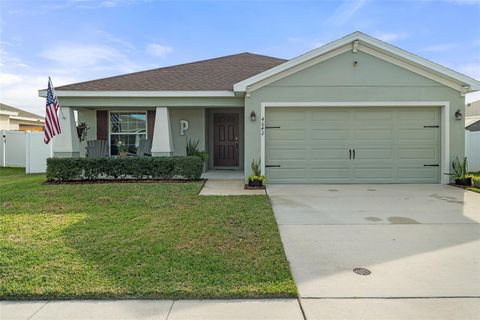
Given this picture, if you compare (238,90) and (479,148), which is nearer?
(238,90)

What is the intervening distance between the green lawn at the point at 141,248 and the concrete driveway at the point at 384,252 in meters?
0.36

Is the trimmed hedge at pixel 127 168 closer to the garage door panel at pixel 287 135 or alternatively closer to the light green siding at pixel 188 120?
the garage door panel at pixel 287 135

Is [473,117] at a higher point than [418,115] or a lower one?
higher

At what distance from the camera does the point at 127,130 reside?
1338 cm

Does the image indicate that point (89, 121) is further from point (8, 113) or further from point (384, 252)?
point (8, 113)

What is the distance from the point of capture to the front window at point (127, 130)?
13.3m

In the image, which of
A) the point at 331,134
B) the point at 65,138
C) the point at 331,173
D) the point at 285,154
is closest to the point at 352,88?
the point at 331,134

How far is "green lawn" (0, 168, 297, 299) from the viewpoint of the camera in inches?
134

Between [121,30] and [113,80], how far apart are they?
3277 millimetres

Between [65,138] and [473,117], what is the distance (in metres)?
23.1

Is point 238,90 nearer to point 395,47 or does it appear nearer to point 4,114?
point 395,47

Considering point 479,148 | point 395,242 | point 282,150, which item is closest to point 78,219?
point 395,242

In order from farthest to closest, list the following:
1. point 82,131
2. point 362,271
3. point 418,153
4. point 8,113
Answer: point 8,113
point 82,131
point 418,153
point 362,271

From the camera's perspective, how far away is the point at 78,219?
20.1 ft
